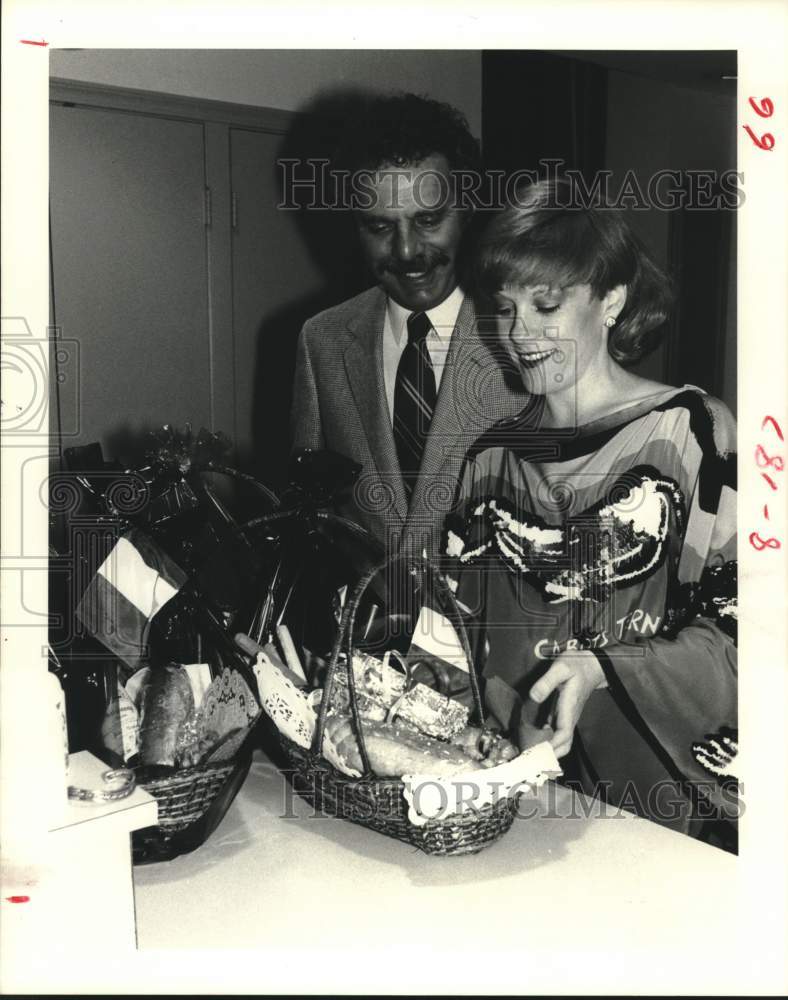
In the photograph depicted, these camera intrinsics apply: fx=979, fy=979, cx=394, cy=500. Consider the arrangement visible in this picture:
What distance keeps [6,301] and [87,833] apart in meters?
0.50

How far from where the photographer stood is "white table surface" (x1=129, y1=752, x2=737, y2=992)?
36.5 inches

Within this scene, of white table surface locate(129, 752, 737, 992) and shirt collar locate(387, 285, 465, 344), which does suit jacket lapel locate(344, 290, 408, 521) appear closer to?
shirt collar locate(387, 285, 465, 344)

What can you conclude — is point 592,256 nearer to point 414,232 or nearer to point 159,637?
point 414,232

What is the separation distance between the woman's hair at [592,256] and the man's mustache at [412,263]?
0.28ft

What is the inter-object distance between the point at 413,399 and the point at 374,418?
0.17 ft

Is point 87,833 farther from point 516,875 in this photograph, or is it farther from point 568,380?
point 568,380

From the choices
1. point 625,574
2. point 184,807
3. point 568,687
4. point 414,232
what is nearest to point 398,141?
point 414,232

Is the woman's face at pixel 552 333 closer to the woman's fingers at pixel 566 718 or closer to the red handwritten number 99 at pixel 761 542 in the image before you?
the red handwritten number 99 at pixel 761 542

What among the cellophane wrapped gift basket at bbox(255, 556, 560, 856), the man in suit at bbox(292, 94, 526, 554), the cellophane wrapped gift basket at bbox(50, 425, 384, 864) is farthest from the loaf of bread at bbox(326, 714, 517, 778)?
the man in suit at bbox(292, 94, 526, 554)

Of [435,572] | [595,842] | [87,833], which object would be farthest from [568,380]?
[87,833]

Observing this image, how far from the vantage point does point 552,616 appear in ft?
3.75

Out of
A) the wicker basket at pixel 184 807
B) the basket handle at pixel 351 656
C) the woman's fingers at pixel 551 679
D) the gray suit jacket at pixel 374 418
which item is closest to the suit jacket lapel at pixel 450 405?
the gray suit jacket at pixel 374 418

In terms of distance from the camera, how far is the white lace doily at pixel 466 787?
3.15 ft
